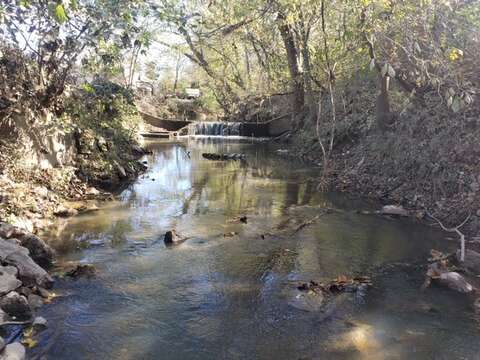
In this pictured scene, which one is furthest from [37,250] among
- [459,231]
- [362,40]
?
[362,40]

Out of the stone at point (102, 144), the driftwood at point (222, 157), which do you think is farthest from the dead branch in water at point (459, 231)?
the driftwood at point (222, 157)

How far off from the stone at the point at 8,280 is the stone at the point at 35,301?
0.71 feet

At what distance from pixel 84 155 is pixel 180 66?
40851 mm

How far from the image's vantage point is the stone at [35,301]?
530cm

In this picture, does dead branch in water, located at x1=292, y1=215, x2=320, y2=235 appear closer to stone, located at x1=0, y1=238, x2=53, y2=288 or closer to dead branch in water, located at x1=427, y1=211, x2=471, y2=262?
dead branch in water, located at x1=427, y1=211, x2=471, y2=262

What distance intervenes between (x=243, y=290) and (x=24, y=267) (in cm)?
281

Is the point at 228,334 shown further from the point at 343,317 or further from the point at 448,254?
the point at 448,254

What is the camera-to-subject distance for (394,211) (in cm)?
967

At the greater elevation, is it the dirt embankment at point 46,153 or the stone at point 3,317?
the dirt embankment at point 46,153

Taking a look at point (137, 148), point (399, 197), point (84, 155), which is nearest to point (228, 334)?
point (399, 197)

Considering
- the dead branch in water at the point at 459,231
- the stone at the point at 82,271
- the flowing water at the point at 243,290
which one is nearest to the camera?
the flowing water at the point at 243,290

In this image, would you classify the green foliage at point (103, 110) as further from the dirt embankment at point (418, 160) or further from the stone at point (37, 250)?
the dirt embankment at point (418, 160)

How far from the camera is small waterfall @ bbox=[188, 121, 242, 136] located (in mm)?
30391

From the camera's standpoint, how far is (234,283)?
6195 mm
